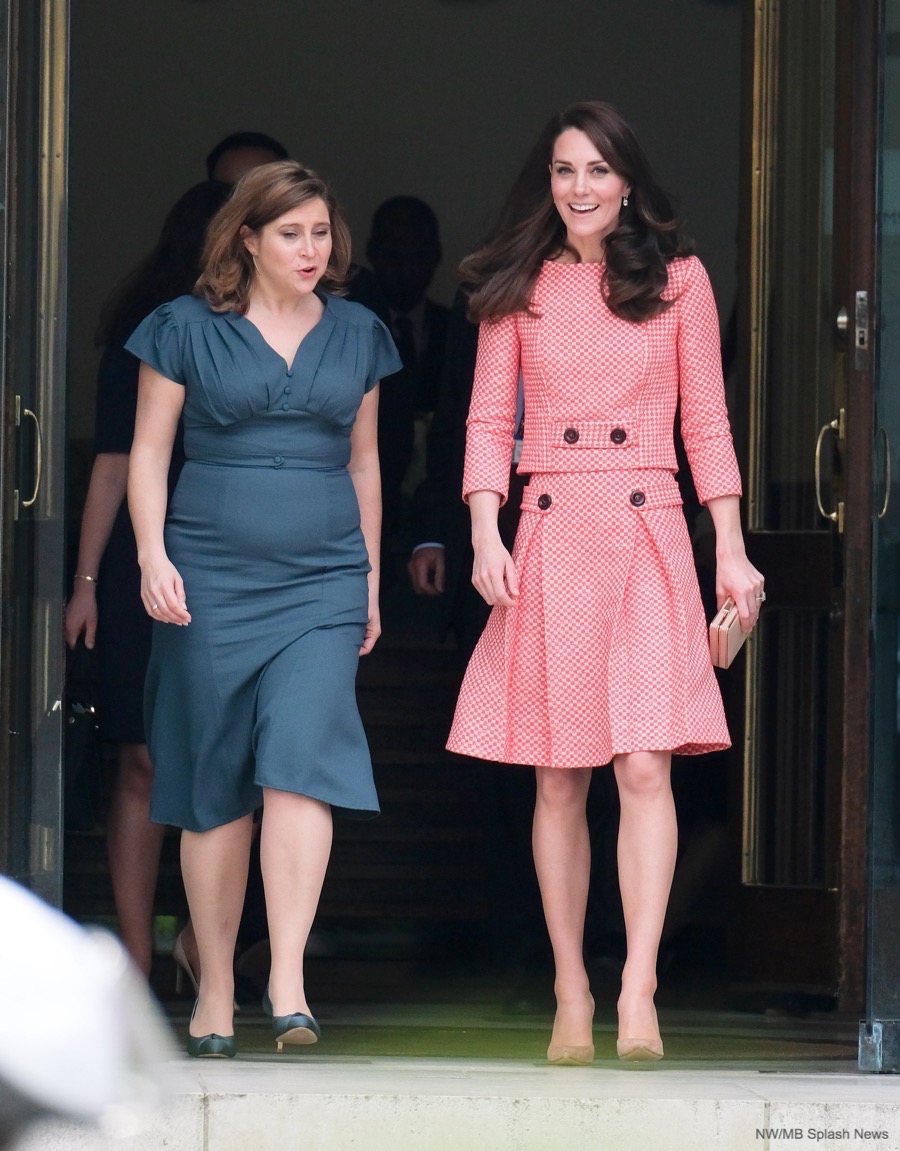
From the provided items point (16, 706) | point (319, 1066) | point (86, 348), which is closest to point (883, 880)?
point (319, 1066)

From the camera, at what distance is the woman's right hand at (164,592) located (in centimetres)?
419

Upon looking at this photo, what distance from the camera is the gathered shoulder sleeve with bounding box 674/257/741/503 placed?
171 inches

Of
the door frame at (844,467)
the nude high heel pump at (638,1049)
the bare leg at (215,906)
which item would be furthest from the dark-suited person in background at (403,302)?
the nude high heel pump at (638,1049)

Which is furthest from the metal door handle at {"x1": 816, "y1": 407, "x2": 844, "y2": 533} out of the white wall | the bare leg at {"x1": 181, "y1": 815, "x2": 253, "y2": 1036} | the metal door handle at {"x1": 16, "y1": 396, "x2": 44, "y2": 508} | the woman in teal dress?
the white wall

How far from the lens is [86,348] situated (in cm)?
1116

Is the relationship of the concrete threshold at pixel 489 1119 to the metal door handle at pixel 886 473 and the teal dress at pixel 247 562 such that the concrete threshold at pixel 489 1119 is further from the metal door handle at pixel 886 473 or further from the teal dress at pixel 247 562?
the metal door handle at pixel 886 473

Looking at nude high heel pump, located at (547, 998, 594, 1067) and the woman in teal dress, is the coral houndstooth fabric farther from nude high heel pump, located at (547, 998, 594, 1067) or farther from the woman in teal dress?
nude high heel pump, located at (547, 998, 594, 1067)

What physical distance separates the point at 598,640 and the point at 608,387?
1.62ft

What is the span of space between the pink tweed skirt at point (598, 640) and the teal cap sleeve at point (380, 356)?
380mm

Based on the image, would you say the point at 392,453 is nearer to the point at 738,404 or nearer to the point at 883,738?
the point at 738,404

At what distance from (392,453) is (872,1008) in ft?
9.30

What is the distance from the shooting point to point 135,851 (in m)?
5.02

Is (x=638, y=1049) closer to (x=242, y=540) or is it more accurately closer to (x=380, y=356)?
(x=242, y=540)

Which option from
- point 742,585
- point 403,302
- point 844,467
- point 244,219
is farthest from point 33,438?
point 403,302
